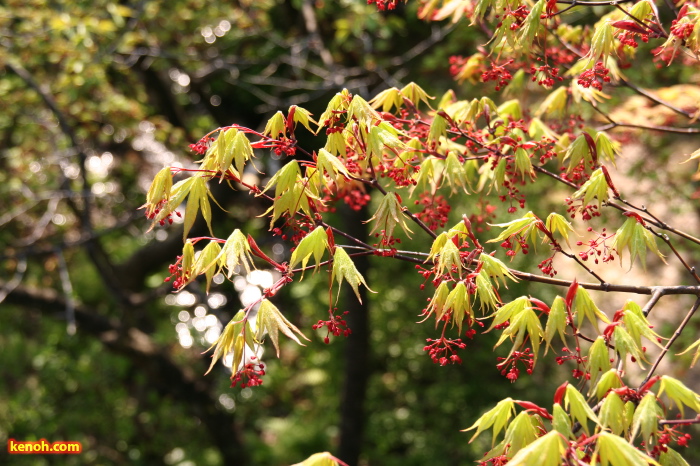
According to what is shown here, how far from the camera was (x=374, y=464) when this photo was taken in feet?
21.5

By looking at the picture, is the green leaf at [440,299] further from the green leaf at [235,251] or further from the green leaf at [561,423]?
the green leaf at [235,251]

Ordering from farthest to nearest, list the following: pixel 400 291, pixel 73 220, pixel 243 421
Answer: pixel 73 220 → pixel 243 421 → pixel 400 291

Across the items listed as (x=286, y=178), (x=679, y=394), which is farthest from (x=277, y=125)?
(x=679, y=394)

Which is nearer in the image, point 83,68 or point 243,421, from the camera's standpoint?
point 83,68

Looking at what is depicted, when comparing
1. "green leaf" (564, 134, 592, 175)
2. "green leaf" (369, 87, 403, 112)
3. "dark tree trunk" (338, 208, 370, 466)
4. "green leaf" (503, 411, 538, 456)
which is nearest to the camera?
"green leaf" (503, 411, 538, 456)

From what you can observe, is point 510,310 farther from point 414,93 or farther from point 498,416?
point 414,93

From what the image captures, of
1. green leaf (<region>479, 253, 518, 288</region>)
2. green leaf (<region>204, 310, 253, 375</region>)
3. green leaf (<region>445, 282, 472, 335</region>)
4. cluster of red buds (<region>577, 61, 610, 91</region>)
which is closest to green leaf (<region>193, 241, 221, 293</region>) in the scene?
green leaf (<region>204, 310, 253, 375</region>)

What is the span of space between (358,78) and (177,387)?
12.4 ft

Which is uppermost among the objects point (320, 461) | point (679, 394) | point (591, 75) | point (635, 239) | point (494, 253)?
point (591, 75)

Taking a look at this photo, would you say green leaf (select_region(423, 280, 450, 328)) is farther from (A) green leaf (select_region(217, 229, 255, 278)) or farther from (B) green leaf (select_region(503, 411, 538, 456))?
(A) green leaf (select_region(217, 229, 255, 278))

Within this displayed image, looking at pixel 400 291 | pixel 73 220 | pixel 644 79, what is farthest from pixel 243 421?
pixel 644 79

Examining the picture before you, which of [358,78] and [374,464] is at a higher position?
[358,78]

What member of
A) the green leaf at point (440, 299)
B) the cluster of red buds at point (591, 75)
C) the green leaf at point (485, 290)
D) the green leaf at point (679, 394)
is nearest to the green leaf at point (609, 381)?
the green leaf at point (679, 394)

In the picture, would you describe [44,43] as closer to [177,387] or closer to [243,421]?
[177,387]
